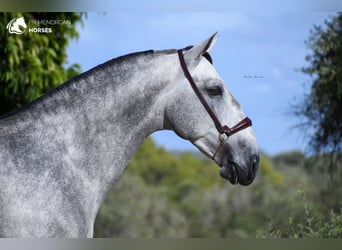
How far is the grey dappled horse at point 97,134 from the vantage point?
229cm

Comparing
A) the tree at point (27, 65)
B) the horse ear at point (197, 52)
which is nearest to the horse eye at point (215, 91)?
the horse ear at point (197, 52)

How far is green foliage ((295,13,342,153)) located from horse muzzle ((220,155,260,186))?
2341 millimetres

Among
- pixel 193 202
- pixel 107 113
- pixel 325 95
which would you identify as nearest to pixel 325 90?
pixel 325 95

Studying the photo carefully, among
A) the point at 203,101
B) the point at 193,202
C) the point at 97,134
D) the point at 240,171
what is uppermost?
the point at 203,101

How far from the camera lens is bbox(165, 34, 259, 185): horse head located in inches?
98.2

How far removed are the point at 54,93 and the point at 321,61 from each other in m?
3.07

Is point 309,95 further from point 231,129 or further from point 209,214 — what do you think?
point 209,214

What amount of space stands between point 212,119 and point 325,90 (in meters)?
2.69

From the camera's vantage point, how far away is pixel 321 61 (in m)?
4.88

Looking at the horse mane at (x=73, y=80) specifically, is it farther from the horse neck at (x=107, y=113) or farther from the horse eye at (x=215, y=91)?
the horse eye at (x=215, y=91)

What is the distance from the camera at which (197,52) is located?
251 centimetres

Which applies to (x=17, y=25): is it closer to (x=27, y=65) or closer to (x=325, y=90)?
(x=27, y=65)

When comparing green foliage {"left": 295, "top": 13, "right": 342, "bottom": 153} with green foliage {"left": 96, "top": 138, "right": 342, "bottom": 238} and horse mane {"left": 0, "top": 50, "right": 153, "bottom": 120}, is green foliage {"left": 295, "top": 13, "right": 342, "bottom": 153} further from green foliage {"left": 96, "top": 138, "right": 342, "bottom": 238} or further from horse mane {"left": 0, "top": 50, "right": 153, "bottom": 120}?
green foliage {"left": 96, "top": 138, "right": 342, "bottom": 238}

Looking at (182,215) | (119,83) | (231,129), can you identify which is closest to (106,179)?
(119,83)
